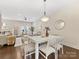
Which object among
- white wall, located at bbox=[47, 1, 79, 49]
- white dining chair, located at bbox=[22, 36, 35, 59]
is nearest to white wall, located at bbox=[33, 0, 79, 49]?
white wall, located at bbox=[47, 1, 79, 49]

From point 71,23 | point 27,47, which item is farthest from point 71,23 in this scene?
point 27,47

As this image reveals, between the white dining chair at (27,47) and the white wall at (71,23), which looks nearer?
the white dining chair at (27,47)

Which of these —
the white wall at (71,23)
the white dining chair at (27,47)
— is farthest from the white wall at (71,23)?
the white dining chair at (27,47)

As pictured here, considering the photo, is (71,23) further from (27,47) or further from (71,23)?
(27,47)

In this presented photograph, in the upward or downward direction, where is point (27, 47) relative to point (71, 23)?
downward

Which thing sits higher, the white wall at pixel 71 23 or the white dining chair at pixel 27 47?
the white wall at pixel 71 23

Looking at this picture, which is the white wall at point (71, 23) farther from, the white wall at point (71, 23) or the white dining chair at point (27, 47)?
the white dining chair at point (27, 47)

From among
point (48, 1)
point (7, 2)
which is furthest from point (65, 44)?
point (7, 2)

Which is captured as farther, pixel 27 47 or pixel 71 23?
pixel 71 23

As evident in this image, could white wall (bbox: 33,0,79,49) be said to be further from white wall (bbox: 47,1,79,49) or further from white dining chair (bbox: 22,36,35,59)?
white dining chair (bbox: 22,36,35,59)

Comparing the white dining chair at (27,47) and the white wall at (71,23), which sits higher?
the white wall at (71,23)

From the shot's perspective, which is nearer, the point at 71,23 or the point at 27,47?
the point at 27,47

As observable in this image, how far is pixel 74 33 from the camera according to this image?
4.70 m

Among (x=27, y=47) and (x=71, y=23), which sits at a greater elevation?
(x=71, y=23)
